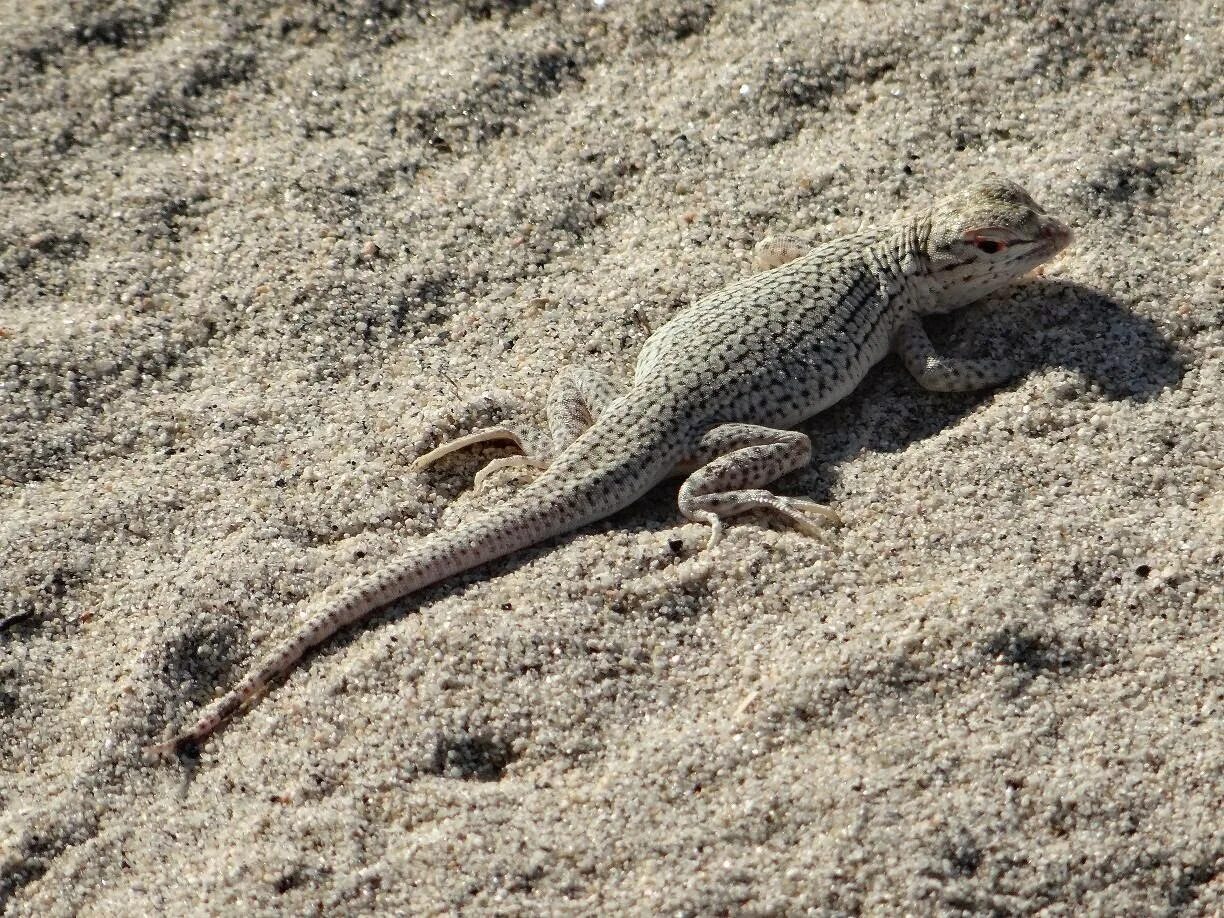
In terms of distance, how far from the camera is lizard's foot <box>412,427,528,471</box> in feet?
16.0

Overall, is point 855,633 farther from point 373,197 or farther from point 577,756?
point 373,197

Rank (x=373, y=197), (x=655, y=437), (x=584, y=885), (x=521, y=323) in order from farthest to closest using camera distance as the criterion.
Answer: (x=373, y=197) → (x=521, y=323) → (x=655, y=437) → (x=584, y=885)

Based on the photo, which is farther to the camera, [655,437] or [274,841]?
[655,437]

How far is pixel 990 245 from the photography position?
4.94m

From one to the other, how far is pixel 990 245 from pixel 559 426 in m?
1.78

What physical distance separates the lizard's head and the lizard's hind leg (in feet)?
4.46

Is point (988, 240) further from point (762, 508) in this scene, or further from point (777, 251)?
point (762, 508)

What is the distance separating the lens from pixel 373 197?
233 inches

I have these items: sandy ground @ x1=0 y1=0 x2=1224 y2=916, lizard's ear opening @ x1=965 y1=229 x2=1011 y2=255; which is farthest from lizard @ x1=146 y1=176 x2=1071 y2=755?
sandy ground @ x1=0 y1=0 x2=1224 y2=916

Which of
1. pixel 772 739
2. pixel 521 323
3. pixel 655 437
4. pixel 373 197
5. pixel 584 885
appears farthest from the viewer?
pixel 373 197

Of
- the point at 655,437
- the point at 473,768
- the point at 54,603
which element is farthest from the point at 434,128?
the point at 473,768

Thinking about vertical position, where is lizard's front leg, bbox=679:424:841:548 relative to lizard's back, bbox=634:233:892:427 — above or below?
below

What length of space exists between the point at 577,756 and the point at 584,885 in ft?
1.41

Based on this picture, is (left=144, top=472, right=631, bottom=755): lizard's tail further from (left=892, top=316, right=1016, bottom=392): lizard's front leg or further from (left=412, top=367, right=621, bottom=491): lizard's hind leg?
(left=892, top=316, right=1016, bottom=392): lizard's front leg
